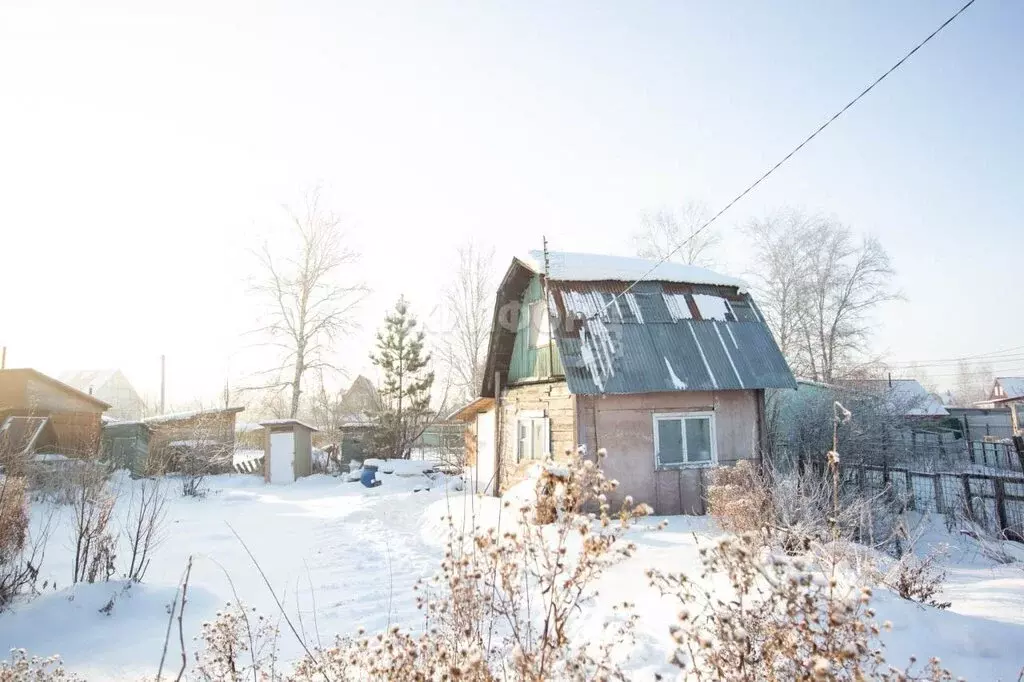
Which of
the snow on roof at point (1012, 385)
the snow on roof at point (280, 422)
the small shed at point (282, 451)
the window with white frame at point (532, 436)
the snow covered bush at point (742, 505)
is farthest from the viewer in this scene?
the snow on roof at point (1012, 385)

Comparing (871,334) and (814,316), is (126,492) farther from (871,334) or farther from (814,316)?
(871,334)

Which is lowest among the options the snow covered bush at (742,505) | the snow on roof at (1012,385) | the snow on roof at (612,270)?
the snow covered bush at (742,505)

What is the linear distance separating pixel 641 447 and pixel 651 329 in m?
2.90

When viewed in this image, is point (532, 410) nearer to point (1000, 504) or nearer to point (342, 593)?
point (342, 593)

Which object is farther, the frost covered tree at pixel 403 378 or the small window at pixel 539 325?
the frost covered tree at pixel 403 378

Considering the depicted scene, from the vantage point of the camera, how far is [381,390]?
25.7 metres

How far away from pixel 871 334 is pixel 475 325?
20885 mm

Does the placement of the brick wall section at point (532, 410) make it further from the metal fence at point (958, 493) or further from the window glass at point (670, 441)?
the metal fence at point (958, 493)

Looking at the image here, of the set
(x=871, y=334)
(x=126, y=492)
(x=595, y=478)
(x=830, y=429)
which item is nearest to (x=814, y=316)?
(x=871, y=334)

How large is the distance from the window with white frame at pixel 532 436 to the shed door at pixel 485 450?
1.88 metres

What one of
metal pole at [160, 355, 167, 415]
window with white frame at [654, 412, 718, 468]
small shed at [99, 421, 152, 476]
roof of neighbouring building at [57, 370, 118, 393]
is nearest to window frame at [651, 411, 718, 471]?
window with white frame at [654, 412, 718, 468]

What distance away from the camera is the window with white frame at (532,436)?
12648mm

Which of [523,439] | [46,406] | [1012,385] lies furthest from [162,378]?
[1012,385]

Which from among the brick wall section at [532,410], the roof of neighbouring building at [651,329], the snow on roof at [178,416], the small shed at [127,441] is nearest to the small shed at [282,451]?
the snow on roof at [178,416]
